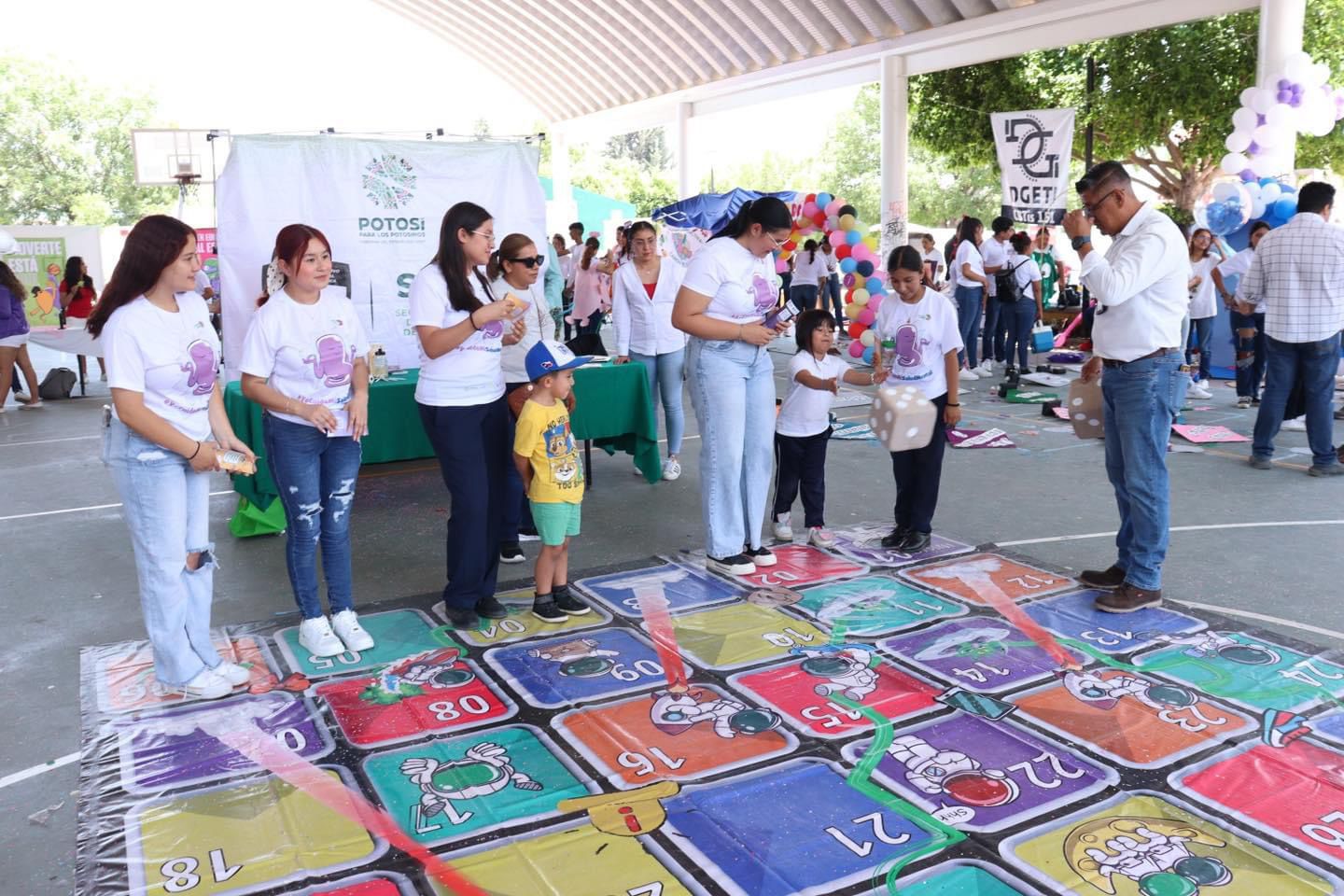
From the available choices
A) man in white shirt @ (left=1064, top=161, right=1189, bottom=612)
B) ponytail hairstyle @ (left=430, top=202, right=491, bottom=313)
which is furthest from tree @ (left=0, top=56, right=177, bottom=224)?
man in white shirt @ (left=1064, top=161, right=1189, bottom=612)

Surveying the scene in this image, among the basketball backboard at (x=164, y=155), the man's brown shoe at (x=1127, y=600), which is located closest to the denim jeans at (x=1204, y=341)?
the man's brown shoe at (x=1127, y=600)

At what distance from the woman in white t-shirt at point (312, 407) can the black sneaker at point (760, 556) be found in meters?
1.85

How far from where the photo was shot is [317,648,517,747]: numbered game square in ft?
11.2

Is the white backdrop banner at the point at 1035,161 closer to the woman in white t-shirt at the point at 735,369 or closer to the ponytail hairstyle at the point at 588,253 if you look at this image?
the ponytail hairstyle at the point at 588,253

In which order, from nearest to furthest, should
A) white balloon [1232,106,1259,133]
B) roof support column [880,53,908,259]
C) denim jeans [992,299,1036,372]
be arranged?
1. white balloon [1232,106,1259,133]
2. denim jeans [992,299,1036,372]
3. roof support column [880,53,908,259]

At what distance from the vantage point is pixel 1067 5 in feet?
48.6

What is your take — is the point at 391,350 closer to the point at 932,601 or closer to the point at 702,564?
the point at 702,564

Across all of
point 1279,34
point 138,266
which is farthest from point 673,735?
point 1279,34

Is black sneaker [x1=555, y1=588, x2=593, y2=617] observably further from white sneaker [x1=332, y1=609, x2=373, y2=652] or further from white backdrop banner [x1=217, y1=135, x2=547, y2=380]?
white backdrop banner [x1=217, y1=135, x2=547, y2=380]

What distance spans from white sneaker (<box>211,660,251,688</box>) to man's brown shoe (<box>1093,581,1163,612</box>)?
3.34 m

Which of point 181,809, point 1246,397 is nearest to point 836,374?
point 181,809

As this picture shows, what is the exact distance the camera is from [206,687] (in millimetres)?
3646

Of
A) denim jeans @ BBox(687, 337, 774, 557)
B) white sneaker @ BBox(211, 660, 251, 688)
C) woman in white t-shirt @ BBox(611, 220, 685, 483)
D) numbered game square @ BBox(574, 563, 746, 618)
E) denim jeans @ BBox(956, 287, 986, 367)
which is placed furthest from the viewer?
denim jeans @ BBox(956, 287, 986, 367)

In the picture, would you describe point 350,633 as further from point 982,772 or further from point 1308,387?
point 1308,387
